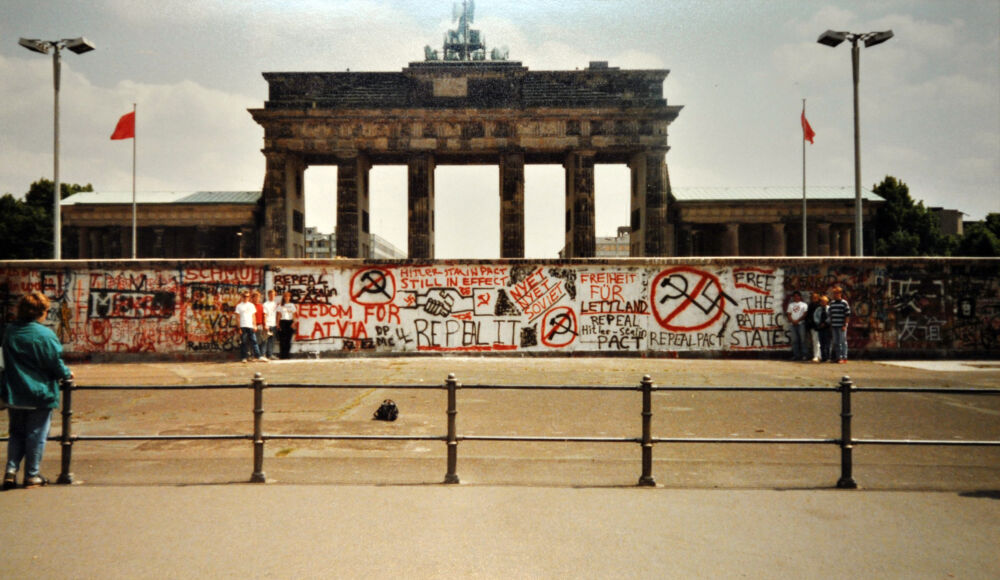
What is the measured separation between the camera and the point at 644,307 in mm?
18359

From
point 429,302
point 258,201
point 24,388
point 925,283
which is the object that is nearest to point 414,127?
point 258,201

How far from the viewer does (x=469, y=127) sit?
49.8m

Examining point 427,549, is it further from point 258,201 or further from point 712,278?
point 258,201

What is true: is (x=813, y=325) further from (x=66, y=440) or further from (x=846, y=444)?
(x=66, y=440)

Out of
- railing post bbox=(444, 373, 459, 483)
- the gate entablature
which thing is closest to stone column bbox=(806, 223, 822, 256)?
the gate entablature

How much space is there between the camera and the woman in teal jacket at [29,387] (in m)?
6.60

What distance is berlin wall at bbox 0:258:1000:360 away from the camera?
18219 mm

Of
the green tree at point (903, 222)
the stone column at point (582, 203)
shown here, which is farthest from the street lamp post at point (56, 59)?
the green tree at point (903, 222)

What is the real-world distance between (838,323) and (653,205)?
32023mm

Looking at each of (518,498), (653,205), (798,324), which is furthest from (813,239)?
(518,498)

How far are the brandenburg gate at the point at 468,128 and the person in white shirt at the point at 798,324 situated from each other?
3050 centimetres

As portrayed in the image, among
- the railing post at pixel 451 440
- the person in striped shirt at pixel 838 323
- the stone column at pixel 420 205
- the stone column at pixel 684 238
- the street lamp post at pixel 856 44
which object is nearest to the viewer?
the railing post at pixel 451 440

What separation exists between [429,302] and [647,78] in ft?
117

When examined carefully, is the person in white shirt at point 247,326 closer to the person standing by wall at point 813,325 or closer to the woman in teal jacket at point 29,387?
the woman in teal jacket at point 29,387
